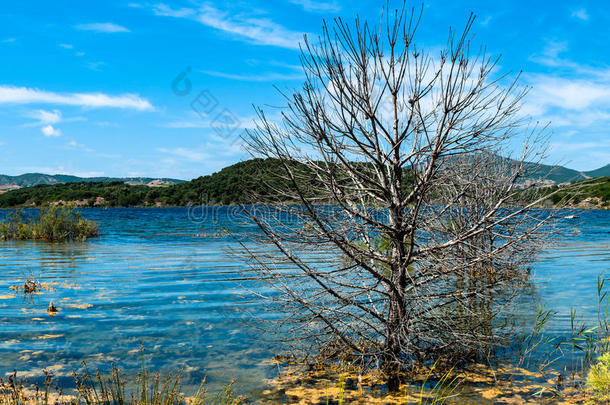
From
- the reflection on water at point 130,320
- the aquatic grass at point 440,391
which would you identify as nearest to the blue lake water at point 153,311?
the reflection on water at point 130,320

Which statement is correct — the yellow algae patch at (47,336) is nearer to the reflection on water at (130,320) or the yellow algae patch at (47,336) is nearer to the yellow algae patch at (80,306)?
the reflection on water at (130,320)

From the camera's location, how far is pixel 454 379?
616cm

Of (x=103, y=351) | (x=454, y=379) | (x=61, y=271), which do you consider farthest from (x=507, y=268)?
(x=61, y=271)

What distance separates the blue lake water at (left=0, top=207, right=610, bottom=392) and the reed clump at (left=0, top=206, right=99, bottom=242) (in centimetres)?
670

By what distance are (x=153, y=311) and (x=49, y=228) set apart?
20.3 m

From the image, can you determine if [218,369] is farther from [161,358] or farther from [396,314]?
[396,314]

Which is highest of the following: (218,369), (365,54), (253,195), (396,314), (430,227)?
(365,54)

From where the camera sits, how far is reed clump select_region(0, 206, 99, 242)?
27.5m

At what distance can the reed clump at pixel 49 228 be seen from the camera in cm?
2752

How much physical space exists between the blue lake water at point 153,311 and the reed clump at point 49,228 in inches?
264

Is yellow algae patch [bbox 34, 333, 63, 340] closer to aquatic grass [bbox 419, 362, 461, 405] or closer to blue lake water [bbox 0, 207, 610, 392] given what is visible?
blue lake water [bbox 0, 207, 610, 392]

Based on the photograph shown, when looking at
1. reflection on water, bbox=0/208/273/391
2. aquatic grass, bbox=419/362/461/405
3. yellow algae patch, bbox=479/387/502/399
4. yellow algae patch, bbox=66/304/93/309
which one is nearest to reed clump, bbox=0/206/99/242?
reflection on water, bbox=0/208/273/391

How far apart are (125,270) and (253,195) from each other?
13499mm

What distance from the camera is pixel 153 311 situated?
11094mm
